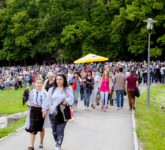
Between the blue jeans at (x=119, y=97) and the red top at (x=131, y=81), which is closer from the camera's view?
the red top at (x=131, y=81)

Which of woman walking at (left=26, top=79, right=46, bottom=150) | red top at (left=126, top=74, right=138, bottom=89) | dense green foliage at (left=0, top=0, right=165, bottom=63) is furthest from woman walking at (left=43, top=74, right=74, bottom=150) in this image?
dense green foliage at (left=0, top=0, right=165, bottom=63)

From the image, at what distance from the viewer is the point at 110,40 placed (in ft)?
203

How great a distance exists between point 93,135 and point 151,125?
383 cm

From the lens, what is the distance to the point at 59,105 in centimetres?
1146

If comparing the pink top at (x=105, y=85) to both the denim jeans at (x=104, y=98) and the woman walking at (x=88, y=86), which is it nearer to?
the denim jeans at (x=104, y=98)

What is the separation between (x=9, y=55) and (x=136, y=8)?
816 inches

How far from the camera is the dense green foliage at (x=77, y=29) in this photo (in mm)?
57219

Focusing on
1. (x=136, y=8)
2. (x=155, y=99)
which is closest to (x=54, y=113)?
(x=155, y=99)

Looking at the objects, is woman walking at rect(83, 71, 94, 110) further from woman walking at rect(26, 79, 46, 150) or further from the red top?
woman walking at rect(26, 79, 46, 150)

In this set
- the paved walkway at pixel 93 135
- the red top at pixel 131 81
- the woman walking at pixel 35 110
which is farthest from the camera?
the red top at pixel 131 81

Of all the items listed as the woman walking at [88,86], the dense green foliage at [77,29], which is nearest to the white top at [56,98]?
the woman walking at [88,86]

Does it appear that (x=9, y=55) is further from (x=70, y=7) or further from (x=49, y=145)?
(x=49, y=145)

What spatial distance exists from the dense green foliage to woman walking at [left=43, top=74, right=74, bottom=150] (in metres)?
44.3

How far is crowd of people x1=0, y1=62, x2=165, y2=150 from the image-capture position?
11484 mm
